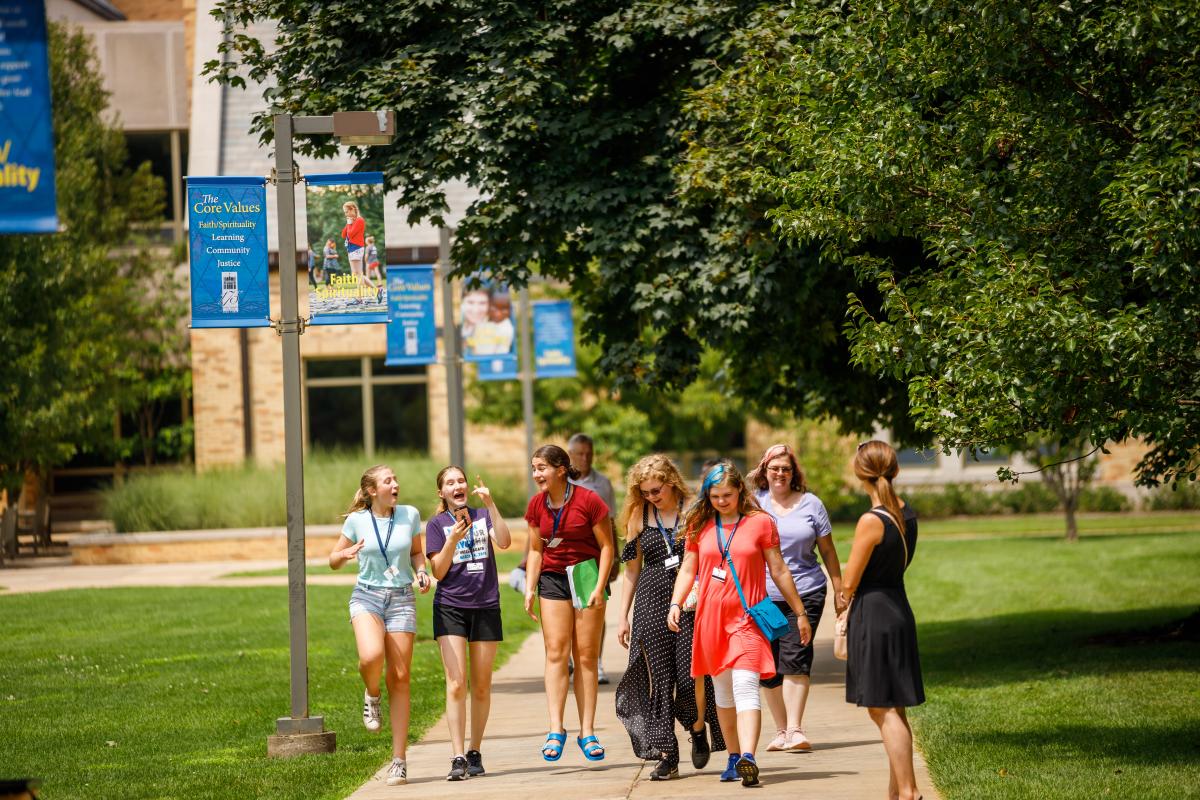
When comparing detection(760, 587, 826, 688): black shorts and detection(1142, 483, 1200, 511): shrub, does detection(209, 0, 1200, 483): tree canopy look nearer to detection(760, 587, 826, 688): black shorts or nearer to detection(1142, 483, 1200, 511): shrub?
detection(760, 587, 826, 688): black shorts

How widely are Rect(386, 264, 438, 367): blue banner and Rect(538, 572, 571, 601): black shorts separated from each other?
1027 cm

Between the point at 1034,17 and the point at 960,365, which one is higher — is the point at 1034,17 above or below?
above

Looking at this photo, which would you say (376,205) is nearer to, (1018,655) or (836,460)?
(1018,655)

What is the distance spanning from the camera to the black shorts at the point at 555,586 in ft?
32.3

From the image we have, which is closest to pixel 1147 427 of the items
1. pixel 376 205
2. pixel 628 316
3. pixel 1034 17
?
pixel 1034 17

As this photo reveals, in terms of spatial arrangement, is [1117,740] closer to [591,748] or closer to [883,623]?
[883,623]

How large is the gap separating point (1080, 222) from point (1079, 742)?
11.1 feet

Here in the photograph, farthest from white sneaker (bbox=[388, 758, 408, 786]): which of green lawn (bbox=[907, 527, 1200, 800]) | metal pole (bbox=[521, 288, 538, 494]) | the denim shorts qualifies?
metal pole (bbox=[521, 288, 538, 494])

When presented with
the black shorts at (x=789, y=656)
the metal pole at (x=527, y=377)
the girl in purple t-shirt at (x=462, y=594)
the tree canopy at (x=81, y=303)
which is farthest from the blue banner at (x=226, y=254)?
the tree canopy at (x=81, y=303)

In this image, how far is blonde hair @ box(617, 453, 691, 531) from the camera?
9352 mm

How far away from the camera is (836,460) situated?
3641cm

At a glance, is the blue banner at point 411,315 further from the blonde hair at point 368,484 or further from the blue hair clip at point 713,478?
the blue hair clip at point 713,478

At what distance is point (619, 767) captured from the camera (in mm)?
9773

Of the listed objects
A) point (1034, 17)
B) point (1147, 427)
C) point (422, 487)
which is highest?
point (1034, 17)
